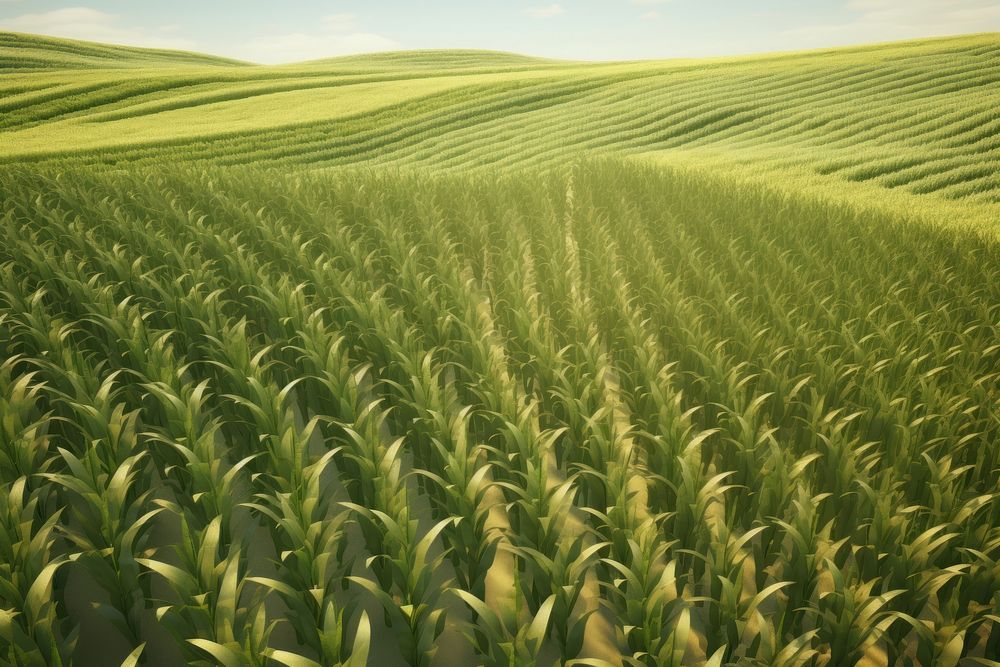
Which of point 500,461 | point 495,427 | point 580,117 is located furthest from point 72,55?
point 500,461

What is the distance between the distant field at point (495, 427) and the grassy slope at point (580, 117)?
4.71 m

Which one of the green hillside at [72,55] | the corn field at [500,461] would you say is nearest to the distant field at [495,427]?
the corn field at [500,461]

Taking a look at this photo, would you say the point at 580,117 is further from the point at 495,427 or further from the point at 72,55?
the point at 72,55

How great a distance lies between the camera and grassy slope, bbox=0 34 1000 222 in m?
13.0

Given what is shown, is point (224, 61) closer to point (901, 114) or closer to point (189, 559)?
point (901, 114)

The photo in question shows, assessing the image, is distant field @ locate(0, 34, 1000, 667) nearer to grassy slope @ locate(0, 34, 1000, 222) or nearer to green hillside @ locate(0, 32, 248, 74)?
grassy slope @ locate(0, 34, 1000, 222)

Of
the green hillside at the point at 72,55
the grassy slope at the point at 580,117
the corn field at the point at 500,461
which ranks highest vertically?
the green hillside at the point at 72,55

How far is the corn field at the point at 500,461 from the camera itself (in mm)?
1956

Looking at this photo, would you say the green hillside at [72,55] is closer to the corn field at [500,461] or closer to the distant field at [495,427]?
the distant field at [495,427]

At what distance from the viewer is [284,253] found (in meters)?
5.40

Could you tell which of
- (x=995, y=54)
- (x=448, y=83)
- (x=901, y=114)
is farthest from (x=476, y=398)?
(x=995, y=54)

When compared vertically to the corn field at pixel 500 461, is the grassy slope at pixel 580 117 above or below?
above

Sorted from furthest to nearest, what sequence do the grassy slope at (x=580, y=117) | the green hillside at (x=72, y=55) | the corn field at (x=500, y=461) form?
the green hillside at (x=72, y=55) < the grassy slope at (x=580, y=117) < the corn field at (x=500, y=461)

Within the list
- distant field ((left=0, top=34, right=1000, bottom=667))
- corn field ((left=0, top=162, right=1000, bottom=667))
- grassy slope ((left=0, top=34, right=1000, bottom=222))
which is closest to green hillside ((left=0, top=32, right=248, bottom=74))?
grassy slope ((left=0, top=34, right=1000, bottom=222))
